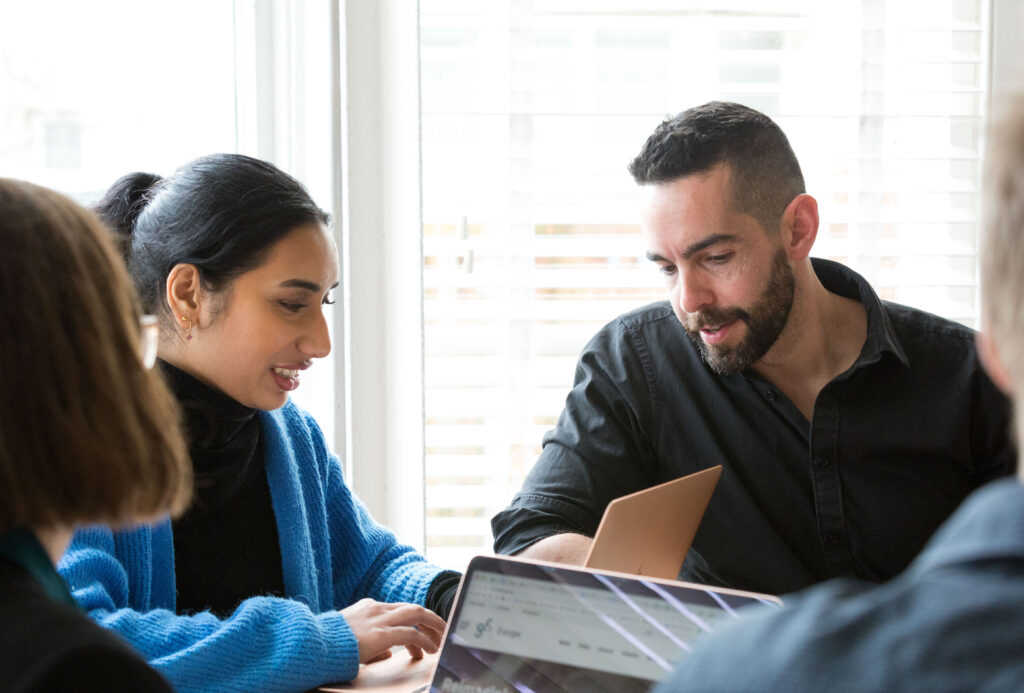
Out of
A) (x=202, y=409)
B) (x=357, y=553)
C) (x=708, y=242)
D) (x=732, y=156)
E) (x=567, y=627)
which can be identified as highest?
(x=732, y=156)

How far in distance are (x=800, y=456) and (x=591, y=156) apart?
0.79 meters

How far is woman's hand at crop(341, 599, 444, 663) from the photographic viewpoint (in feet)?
4.37

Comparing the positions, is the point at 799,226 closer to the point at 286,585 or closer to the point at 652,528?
the point at 652,528

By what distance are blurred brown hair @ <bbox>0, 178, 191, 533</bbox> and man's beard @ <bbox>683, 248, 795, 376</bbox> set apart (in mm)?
1068

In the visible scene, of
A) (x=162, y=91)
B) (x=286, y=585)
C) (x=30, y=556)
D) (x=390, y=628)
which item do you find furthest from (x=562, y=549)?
(x=162, y=91)

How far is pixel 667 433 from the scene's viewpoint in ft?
5.66

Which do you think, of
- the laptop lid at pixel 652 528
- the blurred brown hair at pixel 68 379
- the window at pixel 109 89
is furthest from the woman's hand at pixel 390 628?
the window at pixel 109 89

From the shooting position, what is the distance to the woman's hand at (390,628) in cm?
133

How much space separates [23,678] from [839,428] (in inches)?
50.0

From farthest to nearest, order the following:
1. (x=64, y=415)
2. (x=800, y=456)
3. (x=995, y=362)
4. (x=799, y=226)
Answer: (x=799, y=226), (x=800, y=456), (x=64, y=415), (x=995, y=362)

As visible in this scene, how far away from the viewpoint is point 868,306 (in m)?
1.72

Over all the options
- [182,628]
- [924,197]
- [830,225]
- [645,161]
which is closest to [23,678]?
[182,628]

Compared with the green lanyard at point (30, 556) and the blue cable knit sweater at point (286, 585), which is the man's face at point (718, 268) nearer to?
the blue cable knit sweater at point (286, 585)

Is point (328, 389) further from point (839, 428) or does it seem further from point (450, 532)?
point (839, 428)
